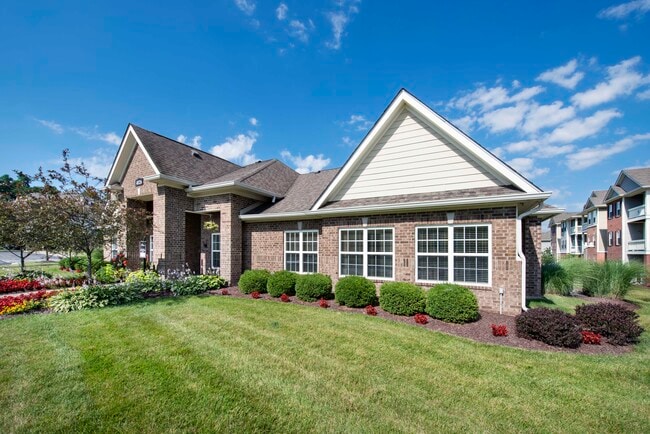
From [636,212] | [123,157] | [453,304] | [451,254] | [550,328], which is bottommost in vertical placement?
[550,328]

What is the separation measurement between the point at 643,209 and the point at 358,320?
29.9 metres

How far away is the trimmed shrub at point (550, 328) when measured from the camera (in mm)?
5941

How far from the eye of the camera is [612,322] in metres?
6.31

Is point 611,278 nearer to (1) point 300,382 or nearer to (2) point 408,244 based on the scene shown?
(2) point 408,244

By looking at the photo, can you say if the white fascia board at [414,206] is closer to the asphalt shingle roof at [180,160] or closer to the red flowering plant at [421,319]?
the red flowering plant at [421,319]

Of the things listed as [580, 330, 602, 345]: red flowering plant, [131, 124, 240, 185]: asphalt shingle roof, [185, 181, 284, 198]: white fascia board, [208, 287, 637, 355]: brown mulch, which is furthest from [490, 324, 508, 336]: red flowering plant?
[131, 124, 240, 185]: asphalt shingle roof

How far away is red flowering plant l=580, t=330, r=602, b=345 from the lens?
6.15 m

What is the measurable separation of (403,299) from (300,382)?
476cm

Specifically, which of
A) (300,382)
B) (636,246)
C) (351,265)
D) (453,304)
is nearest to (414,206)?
(453,304)

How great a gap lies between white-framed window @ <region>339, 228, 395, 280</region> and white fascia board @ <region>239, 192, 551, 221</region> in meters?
0.81

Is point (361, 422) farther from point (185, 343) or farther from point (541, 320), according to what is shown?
point (541, 320)

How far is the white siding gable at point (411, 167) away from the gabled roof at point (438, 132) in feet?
0.44

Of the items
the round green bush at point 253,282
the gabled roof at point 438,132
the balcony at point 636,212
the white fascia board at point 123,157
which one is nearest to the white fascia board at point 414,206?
the gabled roof at point 438,132

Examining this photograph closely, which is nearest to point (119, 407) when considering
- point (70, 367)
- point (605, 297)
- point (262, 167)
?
point (70, 367)
